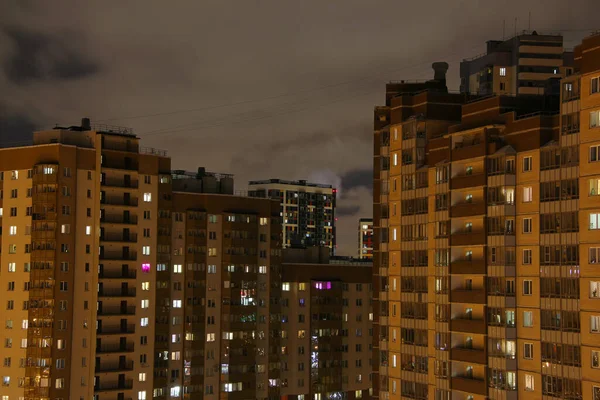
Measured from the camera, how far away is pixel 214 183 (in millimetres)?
148250

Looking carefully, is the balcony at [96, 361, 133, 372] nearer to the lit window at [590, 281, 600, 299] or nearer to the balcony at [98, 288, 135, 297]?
the balcony at [98, 288, 135, 297]

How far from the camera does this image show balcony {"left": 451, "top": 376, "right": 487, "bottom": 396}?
268 ft

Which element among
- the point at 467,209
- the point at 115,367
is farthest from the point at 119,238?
the point at 467,209

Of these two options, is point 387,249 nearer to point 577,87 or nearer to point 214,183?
point 577,87

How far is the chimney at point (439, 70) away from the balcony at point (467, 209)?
895 inches

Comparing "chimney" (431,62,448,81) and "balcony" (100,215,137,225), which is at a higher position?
"chimney" (431,62,448,81)

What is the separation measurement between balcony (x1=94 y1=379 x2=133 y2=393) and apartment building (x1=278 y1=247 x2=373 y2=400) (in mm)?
32115

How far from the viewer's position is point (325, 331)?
154 m

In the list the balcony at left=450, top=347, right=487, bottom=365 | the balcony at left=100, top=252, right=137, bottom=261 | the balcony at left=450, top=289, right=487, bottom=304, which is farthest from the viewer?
the balcony at left=100, top=252, right=137, bottom=261

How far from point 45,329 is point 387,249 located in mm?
48829

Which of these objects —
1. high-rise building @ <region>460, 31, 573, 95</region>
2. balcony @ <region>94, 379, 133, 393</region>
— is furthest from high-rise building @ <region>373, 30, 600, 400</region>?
high-rise building @ <region>460, 31, 573, 95</region>

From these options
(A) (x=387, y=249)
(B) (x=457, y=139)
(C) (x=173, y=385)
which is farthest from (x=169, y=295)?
(B) (x=457, y=139)

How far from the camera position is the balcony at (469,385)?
8181 centimetres

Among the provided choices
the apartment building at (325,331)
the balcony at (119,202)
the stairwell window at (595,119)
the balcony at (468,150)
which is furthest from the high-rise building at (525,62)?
the stairwell window at (595,119)
